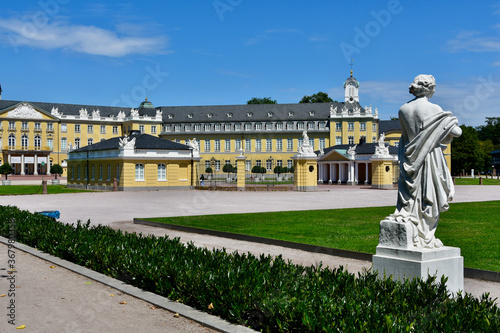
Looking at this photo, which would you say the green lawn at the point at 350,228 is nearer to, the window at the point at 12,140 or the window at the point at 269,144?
the window at the point at 269,144

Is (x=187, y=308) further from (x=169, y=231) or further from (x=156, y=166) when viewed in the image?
(x=156, y=166)

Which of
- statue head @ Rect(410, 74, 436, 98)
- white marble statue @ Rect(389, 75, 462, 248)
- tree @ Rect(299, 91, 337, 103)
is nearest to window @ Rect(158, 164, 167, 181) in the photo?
statue head @ Rect(410, 74, 436, 98)

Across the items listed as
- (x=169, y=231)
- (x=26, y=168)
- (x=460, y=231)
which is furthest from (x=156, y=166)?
(x=26, y=168)

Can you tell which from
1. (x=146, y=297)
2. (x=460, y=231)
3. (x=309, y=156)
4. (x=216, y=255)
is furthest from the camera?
(x=309, y=156)

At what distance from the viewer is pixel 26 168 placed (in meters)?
96.8

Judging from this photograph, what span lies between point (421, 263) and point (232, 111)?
9615cm

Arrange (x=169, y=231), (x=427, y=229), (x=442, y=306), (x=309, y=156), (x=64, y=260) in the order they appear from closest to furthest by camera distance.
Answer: (x=442, y=306)
(x=427, y=229)
(x=64, y=260)
(x=169, y=231)
(x=309, y=156)

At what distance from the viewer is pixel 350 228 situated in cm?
1566

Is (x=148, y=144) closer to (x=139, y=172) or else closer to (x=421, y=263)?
(x=139, y=172)

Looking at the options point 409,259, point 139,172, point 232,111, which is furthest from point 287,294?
point 232,111

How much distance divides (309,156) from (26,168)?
68972 millimetres

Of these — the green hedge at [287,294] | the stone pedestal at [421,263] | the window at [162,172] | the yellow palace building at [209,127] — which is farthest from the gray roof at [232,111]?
the stone pedestal at [421,263]

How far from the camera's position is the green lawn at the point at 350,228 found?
1180 cm

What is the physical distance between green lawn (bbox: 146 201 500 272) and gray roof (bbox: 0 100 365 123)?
254 feet
